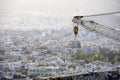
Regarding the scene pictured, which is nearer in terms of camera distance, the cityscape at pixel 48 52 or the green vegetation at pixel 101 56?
the cityscape at pixel 48 52

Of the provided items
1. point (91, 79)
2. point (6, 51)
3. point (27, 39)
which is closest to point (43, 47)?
point (27, 39)

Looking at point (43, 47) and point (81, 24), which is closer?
point (81, 24)

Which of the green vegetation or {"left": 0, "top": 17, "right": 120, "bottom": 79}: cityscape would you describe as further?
the green vegetation

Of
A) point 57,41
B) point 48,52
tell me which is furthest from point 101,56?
point 48,52

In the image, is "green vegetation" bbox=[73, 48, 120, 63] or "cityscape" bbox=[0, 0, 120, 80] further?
"green vegetation" bbox=[73, 48, 120, 63]

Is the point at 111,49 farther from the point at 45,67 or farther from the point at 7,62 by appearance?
the point at 7,62

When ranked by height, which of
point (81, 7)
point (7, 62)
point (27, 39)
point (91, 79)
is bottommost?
point (91, 79)

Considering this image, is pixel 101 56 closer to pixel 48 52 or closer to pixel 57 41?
pixel 57 41

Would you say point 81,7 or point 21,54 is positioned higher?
point 81,7
